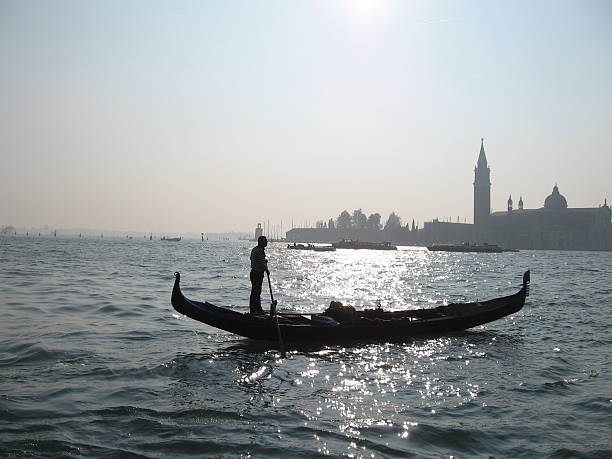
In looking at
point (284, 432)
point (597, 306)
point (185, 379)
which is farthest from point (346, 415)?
point (597, 306)

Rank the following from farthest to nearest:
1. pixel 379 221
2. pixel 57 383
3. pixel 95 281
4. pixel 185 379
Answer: pixel 379 221, pixel 95 281, pixel 185 379, pixel 57 383

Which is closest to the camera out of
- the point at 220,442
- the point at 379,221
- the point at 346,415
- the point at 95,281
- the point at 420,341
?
the point at 220,442

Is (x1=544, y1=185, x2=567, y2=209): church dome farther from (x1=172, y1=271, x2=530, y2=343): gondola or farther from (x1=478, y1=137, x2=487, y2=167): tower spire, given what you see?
(x1=172, y1=271, x2=530, y2=343): gondola

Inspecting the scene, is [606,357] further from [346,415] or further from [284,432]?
[284,432]

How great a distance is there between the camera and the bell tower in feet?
502

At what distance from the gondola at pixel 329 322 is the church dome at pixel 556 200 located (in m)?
148

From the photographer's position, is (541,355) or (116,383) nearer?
(116,383)

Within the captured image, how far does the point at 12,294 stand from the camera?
17484 millimetres

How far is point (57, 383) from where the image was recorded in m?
7.38

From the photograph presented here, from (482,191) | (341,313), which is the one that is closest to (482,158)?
(482,191)

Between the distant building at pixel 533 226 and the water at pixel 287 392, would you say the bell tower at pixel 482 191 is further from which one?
the water at pixel 287 392

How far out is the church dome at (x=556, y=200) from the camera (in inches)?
5768

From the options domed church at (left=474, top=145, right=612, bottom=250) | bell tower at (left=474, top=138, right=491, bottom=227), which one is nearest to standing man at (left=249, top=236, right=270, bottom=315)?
domed church at (left=474, top=145, right=612, bottom=250)

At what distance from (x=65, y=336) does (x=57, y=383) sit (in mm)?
3676
